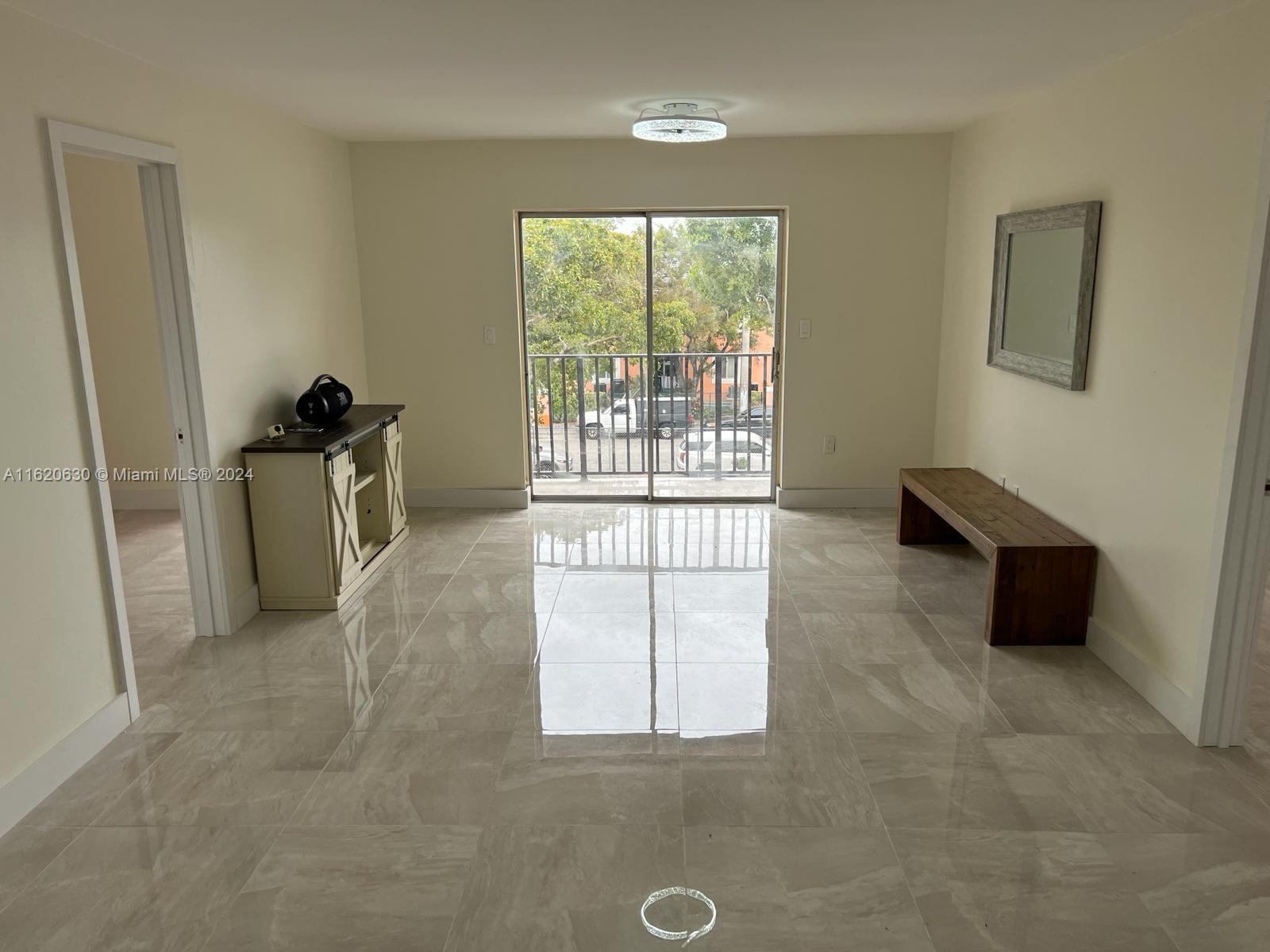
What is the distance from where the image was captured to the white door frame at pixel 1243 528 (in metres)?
2.57

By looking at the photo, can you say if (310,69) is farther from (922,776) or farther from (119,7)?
(922,776)

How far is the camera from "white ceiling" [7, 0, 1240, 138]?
8.65 feet

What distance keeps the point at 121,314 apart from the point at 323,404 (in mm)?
2536

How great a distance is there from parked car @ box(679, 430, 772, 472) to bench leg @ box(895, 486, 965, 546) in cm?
127

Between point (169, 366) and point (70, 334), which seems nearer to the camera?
point (70, 334)

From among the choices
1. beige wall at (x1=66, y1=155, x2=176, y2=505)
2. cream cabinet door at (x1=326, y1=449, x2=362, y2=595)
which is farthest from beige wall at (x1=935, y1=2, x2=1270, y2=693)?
beige wall at (x1=66, y1=155, x2=176, y2=505)

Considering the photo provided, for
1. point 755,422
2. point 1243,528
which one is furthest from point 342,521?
point 1243,528

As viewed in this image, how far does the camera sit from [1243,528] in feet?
8.94

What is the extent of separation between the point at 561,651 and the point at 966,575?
221cm

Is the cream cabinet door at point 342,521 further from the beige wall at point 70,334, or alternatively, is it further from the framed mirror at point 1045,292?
the framed mirror at point 1045,292

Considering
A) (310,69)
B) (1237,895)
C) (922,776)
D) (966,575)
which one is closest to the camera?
(1237,895)

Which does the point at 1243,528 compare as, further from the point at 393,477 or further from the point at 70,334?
the point at 393,477

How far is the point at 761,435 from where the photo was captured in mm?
6133

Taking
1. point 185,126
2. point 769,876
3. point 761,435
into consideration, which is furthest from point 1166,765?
point 185,126
